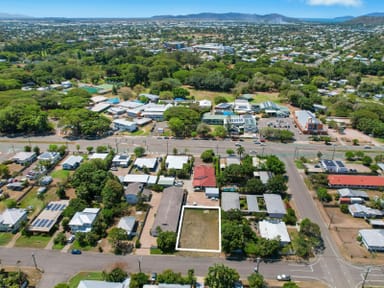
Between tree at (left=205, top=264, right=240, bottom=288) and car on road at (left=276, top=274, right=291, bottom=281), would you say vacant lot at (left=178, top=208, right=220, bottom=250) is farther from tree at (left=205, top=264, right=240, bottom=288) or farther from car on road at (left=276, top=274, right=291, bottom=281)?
car on road at (left=276, top=274, right=291, bottom=281)

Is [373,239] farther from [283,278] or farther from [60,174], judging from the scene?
[60,174]

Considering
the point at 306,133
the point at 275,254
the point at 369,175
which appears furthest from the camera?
the point at 306,133

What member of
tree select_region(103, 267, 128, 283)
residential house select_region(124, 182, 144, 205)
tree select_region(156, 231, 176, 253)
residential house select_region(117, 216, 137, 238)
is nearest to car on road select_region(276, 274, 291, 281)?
tree select_region(156, 231, 176, 253)

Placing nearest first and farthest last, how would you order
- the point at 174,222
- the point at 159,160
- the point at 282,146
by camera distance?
the point at 174,222, the point at 159,160, the point at 282,146

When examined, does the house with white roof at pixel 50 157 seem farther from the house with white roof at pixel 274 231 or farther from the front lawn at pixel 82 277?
the house with white roof at pixel 274 231

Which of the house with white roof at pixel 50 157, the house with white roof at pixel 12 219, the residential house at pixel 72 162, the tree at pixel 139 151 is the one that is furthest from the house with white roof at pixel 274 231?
the house with white roof at pixel 50 157

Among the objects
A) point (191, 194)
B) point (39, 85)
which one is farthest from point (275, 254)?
point (39, 85)

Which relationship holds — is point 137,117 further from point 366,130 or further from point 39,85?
point 366,130
